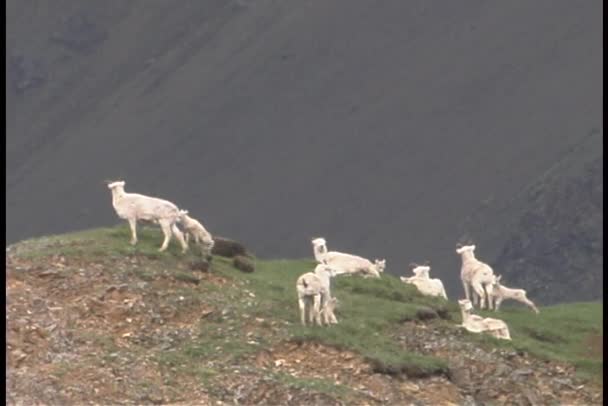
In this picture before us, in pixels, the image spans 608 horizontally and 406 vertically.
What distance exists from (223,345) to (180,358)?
91cm

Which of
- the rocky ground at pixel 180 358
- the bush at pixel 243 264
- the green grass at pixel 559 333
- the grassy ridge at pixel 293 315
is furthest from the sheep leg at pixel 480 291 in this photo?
the bush at pixel 243 264

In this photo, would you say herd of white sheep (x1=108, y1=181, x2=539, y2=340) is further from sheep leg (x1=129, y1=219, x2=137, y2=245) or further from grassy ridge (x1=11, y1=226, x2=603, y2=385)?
grassy ridge (x1=11, y1=226, x2=603, y2=385)

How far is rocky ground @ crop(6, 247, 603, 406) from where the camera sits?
3086cm

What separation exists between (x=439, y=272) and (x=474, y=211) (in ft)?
50.5

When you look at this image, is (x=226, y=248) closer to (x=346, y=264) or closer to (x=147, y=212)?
(x=346, y=264)

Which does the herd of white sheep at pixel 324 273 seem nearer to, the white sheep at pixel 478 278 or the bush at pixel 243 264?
the white sheep at pixel 478 278

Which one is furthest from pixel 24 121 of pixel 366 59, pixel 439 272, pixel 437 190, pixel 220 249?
pixel 220 249

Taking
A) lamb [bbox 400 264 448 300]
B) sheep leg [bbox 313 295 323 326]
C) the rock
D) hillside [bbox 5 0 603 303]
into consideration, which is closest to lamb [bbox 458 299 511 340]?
sheep leg [bbox 313 295 323 326]

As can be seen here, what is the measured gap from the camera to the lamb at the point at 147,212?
37.1 m

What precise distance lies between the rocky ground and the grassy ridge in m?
0.08

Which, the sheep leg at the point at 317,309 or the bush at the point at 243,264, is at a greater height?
the bush at the point at 243,264

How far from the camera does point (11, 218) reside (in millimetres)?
133500

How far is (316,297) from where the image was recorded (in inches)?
1351

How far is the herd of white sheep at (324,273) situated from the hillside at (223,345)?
1.24ft
